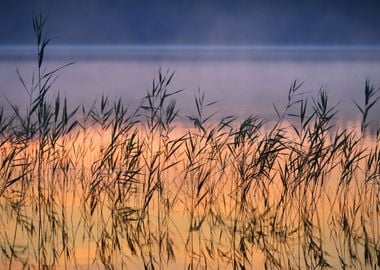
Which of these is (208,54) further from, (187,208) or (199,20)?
(187,208)

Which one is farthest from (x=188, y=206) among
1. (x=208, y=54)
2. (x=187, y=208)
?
(x=208, y=54)

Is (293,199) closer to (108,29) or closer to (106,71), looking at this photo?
(106,71)

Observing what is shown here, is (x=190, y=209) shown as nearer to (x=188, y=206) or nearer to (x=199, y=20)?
(x=188, y=206)

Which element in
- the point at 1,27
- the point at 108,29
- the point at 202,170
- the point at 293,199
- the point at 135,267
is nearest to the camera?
the point at 135,267

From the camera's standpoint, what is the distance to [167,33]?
119 feet

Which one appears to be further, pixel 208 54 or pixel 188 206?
pixel 208 54

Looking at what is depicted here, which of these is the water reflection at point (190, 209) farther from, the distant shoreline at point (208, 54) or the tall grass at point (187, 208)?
the distant shoreline at point (208, 54)

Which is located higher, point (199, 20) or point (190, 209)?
point (199, 20)

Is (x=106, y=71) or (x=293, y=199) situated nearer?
(x=293, y=199)

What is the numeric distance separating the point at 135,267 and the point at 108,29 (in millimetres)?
31621

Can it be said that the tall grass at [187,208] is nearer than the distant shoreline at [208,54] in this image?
Yes

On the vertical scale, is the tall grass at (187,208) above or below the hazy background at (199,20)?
below

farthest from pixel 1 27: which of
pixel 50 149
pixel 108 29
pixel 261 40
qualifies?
pixel 50 149

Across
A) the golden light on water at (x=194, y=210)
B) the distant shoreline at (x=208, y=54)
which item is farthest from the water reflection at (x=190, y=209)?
the distant shoreline at (x=208, y=54)
